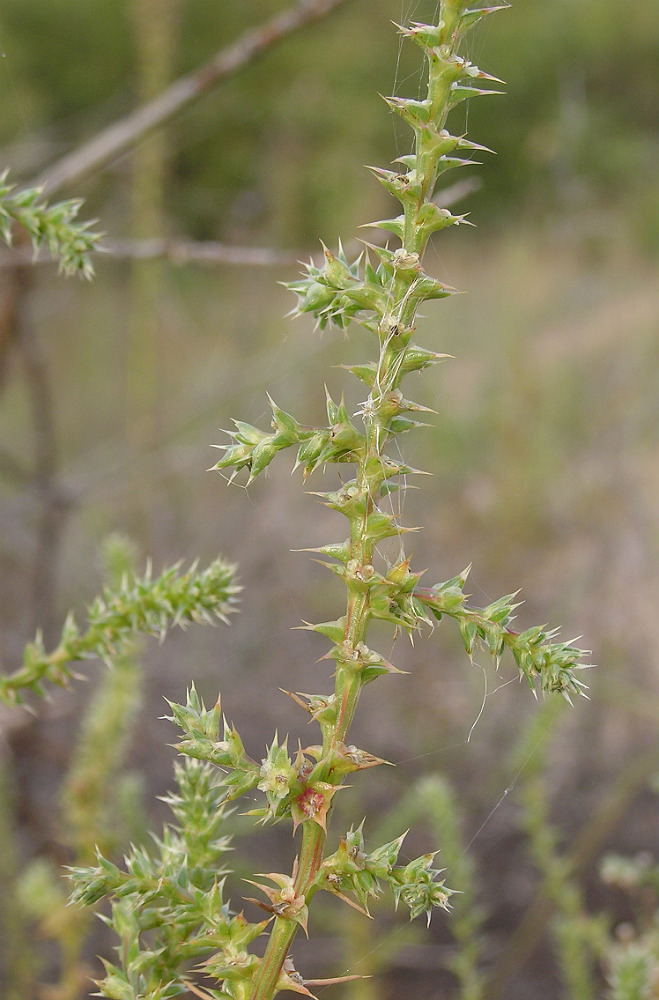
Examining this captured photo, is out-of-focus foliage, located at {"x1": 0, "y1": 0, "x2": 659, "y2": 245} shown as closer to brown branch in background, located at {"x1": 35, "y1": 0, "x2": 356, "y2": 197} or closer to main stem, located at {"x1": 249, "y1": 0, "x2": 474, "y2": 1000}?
brown branch in background, located at {"x1": 35, "y1": 0, "x2": 356, "y2": 197}

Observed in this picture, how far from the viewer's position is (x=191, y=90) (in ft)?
5.96

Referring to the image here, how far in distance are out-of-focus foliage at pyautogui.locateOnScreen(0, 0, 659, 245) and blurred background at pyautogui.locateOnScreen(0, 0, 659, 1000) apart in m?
0.19

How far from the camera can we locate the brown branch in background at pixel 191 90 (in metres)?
1.72

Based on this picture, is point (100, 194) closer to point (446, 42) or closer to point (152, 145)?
point (152, 145)

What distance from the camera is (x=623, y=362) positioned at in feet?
21.5

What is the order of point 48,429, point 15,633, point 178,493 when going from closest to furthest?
point 48,429, point 15,633, point 178,493

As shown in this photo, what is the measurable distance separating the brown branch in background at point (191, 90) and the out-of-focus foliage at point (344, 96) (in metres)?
4.61

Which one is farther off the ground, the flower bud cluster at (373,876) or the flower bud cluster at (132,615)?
the flower bud cluster at (132,615)

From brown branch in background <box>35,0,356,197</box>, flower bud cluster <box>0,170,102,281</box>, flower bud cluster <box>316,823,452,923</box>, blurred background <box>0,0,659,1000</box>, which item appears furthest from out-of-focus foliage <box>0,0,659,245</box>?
flower bud cluster <box>316,823,452,923</box>

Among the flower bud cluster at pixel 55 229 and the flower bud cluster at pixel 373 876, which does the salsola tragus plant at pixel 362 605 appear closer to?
the flower bud cluster at pixel 373 876

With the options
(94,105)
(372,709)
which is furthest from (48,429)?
(94,105)

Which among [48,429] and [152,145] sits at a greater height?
[152,145]

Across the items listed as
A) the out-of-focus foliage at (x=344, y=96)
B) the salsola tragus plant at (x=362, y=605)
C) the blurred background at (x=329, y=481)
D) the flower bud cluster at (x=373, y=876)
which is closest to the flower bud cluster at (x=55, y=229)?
the salsola tragus plant at (x=362, y=605)

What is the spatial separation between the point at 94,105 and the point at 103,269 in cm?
386
